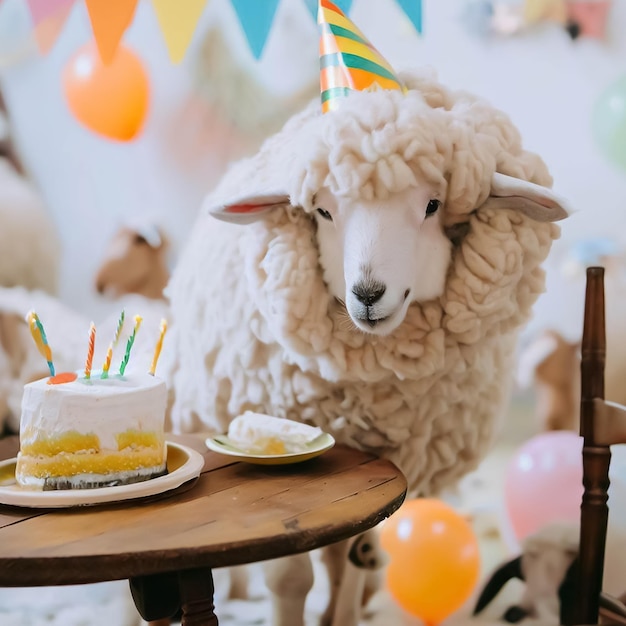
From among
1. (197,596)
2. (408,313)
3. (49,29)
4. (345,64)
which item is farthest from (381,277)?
(49,29)

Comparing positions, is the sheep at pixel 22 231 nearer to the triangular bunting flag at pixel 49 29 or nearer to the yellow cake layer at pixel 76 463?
the triangular bunting flag at pixel 49 29

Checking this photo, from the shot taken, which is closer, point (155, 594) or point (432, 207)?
point (155, 594)

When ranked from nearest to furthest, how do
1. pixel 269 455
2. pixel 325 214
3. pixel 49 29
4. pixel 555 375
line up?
pixel 269 455, pixel 325 214, pixel 555 375, pixel 49 29

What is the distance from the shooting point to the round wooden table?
734mm

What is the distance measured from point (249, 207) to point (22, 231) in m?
1.09

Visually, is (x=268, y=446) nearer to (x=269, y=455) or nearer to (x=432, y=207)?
(x=269, y=455)

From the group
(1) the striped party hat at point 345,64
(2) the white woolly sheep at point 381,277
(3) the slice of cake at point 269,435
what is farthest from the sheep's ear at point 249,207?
(3) the slice of cake at point 269,435

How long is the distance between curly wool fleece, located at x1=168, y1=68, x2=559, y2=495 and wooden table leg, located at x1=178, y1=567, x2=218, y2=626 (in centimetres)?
45

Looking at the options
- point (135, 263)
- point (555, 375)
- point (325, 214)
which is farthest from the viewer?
point (135, 263)

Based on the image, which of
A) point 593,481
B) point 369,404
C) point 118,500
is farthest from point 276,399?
point 593,481

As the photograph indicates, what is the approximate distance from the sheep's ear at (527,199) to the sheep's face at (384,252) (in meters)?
0.09

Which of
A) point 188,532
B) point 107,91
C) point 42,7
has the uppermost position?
point 42,7

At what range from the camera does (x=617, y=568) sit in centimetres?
142

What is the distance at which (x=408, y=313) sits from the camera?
3.89 ft
